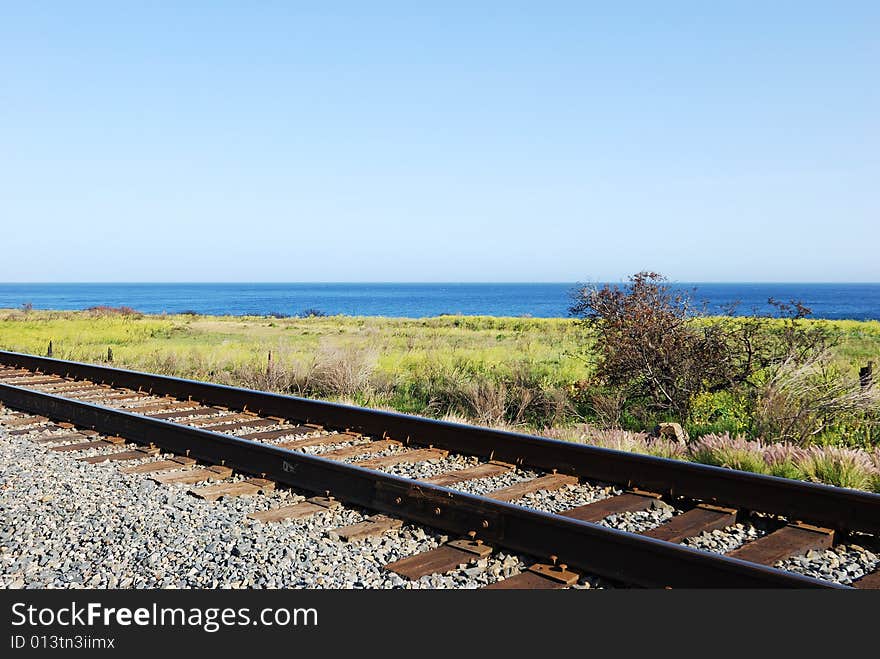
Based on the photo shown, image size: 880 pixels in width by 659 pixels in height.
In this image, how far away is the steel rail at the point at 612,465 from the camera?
5.48 metres

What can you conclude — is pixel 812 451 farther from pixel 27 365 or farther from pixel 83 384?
pixel 27 365

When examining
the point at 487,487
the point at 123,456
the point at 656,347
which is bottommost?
the point at 123,456

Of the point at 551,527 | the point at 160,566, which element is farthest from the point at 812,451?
the point at 160,566

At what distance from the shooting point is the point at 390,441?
8.45 m

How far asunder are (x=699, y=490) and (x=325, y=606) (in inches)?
129

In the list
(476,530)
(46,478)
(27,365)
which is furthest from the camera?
(27,365)

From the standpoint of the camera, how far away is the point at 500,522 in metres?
5.18

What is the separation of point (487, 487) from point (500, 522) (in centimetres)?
159

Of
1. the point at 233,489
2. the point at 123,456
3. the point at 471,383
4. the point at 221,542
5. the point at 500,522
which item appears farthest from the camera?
the point at 471,383

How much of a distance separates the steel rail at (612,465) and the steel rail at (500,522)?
1652mm

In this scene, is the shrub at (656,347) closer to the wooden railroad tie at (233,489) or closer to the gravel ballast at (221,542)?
the gravel ballast at (221,542)

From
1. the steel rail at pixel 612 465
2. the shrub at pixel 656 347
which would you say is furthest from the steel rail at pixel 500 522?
the shrub at pixel 656 347

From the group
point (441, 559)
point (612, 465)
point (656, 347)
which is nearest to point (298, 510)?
point (441, 559)

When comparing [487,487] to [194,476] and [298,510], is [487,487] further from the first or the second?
[194,476]
